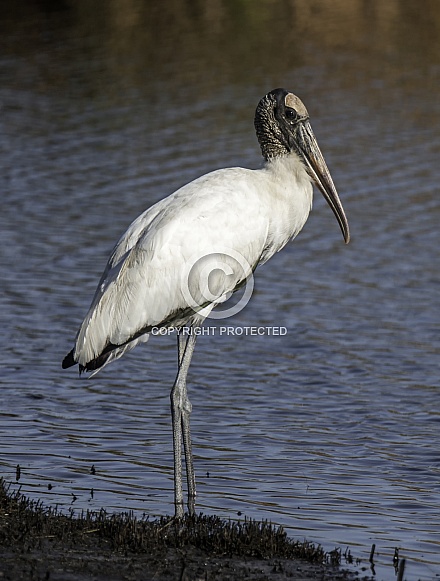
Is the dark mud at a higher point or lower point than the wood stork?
lower

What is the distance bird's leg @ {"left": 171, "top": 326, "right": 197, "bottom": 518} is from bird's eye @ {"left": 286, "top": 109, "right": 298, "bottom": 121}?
1.45m

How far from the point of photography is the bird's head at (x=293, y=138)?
779 centimetres

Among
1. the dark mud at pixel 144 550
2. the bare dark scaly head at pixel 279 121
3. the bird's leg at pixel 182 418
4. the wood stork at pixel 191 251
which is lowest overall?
the dark mud at pixel 144 550

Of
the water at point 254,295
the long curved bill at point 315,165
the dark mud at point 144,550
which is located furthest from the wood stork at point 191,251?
the water at point 254,295

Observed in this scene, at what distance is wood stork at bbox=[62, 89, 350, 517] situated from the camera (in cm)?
737

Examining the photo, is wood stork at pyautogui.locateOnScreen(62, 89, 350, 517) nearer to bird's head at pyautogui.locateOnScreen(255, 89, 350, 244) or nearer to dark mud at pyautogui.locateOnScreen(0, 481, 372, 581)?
bird's head at pyautogui.locateOnScreen(255, 89, 350, 244)

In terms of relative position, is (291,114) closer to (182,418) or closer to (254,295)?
(182,418)

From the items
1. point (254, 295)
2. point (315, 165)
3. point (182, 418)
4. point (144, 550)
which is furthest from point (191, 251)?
point (254, 295)

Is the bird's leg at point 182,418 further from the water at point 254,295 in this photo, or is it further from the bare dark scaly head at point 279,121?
the bare dark scaly head at point 279,121

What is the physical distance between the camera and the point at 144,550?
20.8 feet

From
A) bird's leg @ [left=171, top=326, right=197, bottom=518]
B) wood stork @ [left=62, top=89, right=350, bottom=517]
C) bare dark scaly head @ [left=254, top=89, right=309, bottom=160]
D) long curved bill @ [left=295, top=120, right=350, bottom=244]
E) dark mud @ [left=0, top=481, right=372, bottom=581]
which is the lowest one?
dark mud @ [left=0, top=481, right=372, bottom=581]

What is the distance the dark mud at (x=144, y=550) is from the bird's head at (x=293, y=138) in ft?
7.05

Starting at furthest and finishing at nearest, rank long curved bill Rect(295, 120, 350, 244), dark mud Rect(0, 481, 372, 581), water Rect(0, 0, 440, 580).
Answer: water Rect(0, 0, 440, 580)
long curved bill Rect(295, 120, 350, 244)
dark mud Rect(0, 481, 372, 581)

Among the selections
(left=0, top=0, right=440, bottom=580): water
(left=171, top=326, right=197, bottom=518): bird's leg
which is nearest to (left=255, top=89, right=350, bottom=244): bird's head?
(left=171, top=326, right=197, bottom=518): bird's leg
